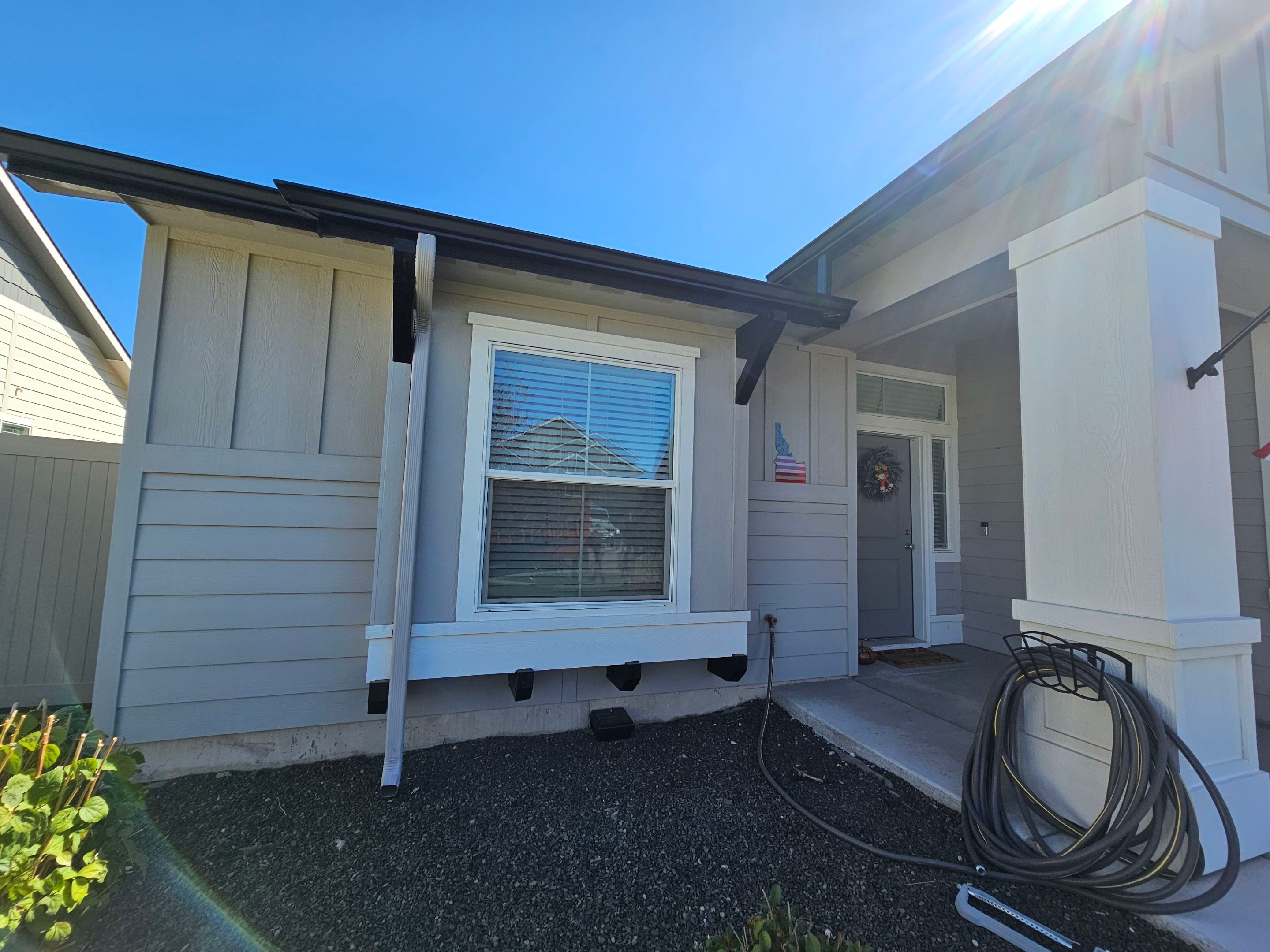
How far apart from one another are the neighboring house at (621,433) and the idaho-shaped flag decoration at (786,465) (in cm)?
14

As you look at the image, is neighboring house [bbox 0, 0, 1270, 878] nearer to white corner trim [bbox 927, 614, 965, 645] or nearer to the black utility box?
the black utility box

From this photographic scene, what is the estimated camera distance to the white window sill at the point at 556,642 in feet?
8.32

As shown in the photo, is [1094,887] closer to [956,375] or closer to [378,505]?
[378,505]

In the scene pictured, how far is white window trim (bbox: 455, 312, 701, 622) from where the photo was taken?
8.80ft

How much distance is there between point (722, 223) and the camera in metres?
5.36

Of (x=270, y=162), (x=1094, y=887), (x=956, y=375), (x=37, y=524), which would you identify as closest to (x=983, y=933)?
(x=1094, y=887)

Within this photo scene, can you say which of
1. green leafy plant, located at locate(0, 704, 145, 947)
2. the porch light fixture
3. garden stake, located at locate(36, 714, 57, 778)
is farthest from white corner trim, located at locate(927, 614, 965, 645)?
garden stake, located at locate(36, 714, 57, 778)

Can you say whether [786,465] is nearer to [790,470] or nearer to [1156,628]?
[790,470]

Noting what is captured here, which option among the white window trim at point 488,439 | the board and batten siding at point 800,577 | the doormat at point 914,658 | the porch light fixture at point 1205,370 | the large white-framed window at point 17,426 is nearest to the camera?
the porch light fixture at point 1205,370

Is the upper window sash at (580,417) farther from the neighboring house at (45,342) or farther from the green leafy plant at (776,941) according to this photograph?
the neighboring house at (45,342)

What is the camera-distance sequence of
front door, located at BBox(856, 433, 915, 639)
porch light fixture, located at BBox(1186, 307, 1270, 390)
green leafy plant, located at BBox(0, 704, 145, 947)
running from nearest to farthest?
green leafy plant, located at BBox(0, 704, 145, 947), porch light fixture, located at BBox(1186, 307, 1270, 390), front door, located at BBox(856, 433, 915, 639)

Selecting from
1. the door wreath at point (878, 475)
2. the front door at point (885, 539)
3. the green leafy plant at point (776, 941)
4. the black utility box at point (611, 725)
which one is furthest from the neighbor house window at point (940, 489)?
the green leafy plant at point (776, 941)

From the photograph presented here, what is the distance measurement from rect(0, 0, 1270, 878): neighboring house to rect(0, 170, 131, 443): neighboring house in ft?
9.37

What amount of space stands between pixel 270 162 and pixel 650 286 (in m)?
3.64
